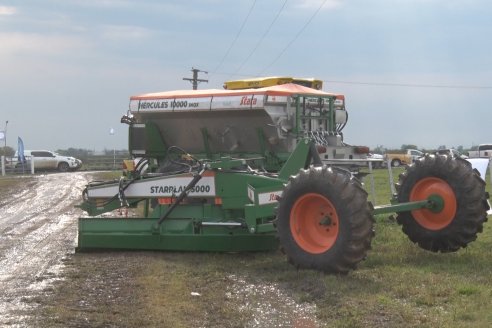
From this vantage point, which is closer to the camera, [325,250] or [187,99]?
[325,250]

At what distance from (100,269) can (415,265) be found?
401 cm

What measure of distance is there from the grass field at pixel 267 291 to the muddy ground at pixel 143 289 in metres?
0.01

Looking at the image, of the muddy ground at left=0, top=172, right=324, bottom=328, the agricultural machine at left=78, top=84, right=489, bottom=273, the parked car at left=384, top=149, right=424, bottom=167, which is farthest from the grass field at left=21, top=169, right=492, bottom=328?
the parked car at left=384, top=149, right=424, bottom=167

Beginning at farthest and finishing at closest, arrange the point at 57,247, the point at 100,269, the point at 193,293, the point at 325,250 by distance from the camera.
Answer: the point at 57,247, the point at 100,269, the point at 325,250, the point at 193,293

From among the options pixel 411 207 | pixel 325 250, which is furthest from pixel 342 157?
pixel 325 250

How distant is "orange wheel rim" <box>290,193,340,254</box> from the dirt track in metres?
2.99

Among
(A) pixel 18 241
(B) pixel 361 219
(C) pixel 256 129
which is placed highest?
(C) pixel 256 129

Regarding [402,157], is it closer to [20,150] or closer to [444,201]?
[20,150]

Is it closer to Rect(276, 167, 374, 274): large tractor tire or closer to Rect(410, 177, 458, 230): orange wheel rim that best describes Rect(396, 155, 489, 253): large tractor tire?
Rect(410, 177, 458, 230): orange wheel rim

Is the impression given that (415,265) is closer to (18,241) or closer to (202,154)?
(202,154)

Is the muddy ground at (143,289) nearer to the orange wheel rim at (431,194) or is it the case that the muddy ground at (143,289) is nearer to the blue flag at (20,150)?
the orange wheel rim at (431,194)

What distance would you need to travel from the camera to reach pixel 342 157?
12.7 metres

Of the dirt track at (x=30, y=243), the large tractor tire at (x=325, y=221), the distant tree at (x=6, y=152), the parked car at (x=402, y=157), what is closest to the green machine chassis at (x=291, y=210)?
the large tractor tire at (x=325, y=221)

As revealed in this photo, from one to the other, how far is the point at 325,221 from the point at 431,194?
1.94 m
